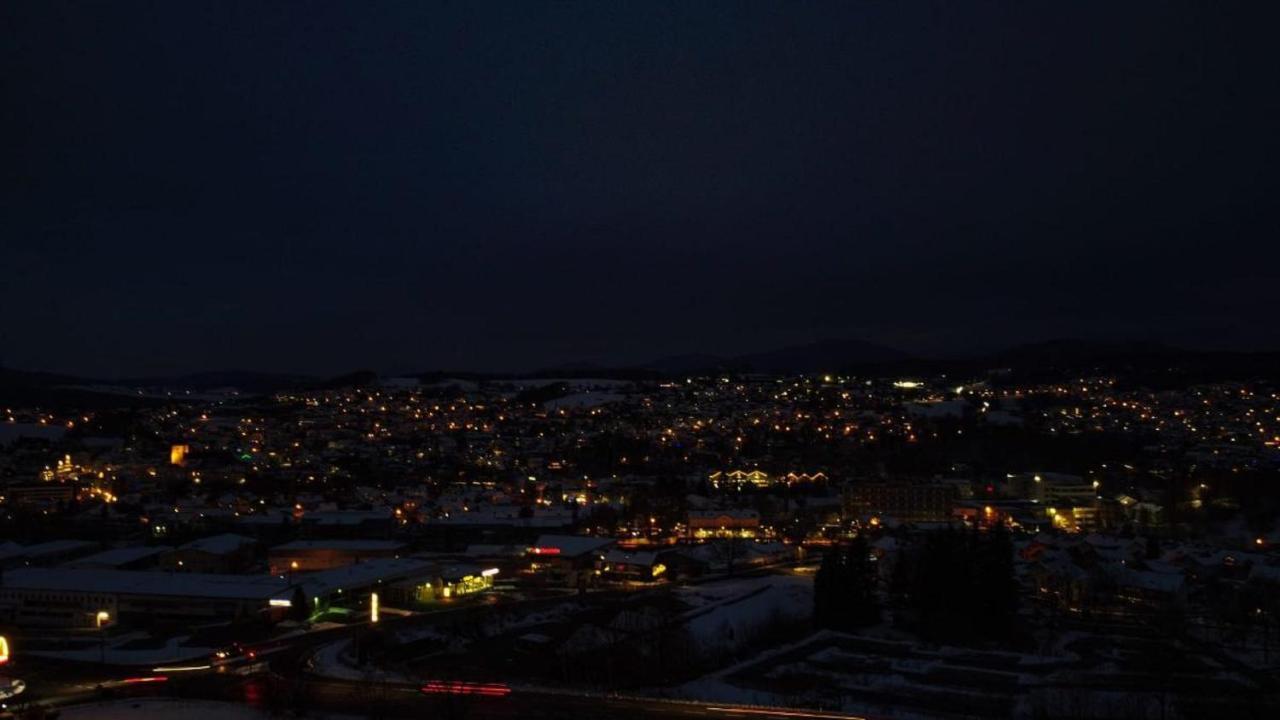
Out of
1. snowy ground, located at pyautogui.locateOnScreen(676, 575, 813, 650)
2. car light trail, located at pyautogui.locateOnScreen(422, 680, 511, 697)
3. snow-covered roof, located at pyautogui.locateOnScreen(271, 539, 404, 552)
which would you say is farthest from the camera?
snow-covered roof, located at pyautogui.locateOnScreen(271, 539, 404, 552)

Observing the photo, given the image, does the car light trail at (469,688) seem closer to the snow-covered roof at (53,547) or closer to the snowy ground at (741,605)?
the snowy ground at (741,605)

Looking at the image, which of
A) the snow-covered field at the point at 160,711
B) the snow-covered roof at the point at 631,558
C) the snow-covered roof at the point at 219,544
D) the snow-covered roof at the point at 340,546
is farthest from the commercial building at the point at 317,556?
the snow-covered field at the point at 160,711

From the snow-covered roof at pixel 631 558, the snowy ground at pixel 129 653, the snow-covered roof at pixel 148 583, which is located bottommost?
the snow-covered roof at pixel 631 558

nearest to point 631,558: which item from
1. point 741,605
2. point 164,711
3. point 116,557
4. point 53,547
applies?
point 741,605

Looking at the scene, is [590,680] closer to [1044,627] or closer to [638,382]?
[1044,627]

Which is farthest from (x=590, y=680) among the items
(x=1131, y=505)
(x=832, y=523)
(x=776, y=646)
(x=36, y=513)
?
(x=36, y=513)

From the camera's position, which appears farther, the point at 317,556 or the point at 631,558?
the point at 631,558

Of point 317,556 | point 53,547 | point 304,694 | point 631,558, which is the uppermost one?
point 304,694

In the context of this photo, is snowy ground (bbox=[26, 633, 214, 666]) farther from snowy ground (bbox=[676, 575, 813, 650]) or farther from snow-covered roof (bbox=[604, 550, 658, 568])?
snow-covered roof (bbox=[604, 550, 658, 568])

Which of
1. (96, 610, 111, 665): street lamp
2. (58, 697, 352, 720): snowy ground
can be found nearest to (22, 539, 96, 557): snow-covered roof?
(96, 610, 111, 665): street lamp

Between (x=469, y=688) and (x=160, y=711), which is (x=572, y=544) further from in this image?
(x=160, y=711)

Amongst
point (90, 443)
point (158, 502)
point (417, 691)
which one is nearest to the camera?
point (417, 691)
